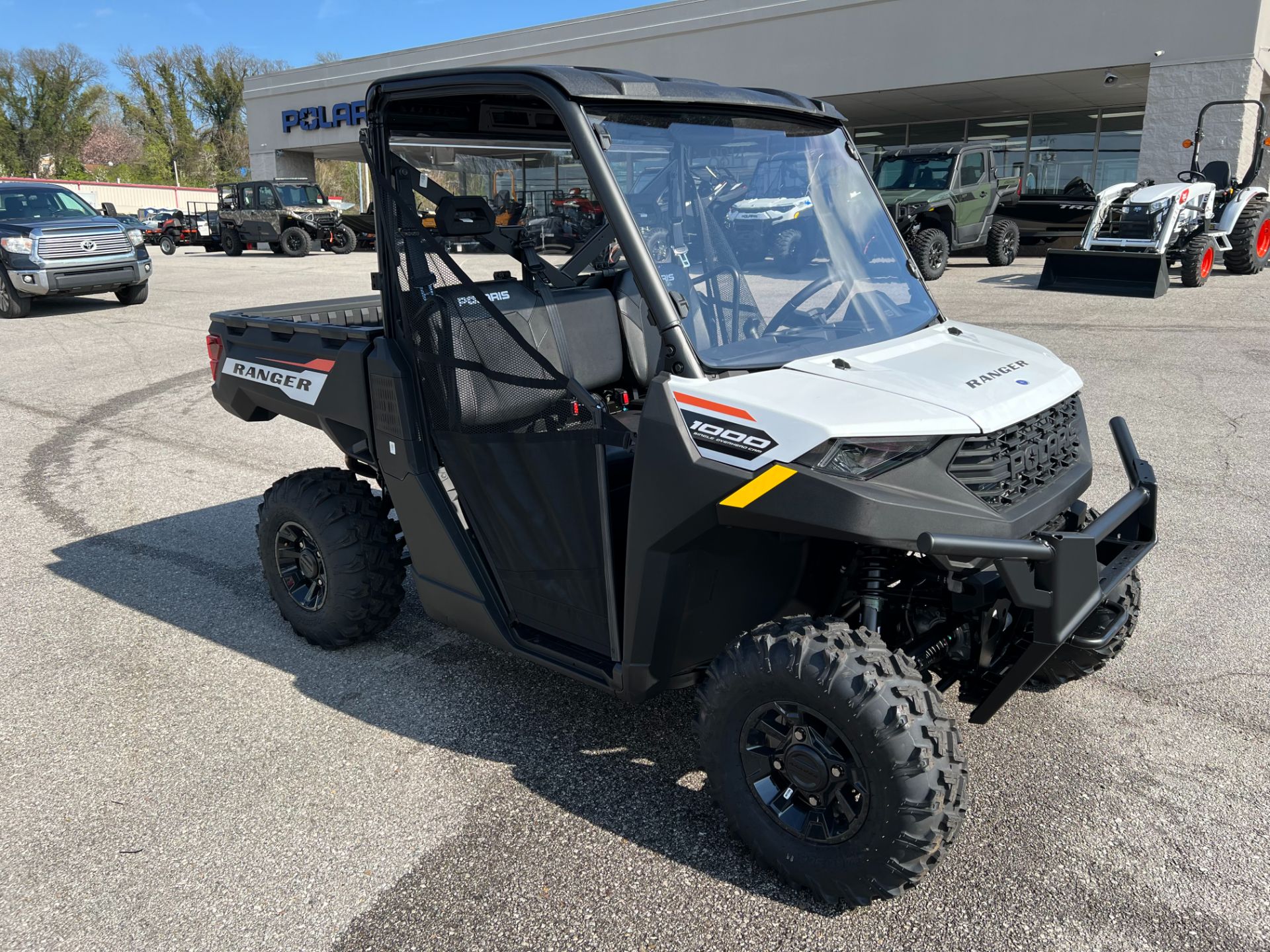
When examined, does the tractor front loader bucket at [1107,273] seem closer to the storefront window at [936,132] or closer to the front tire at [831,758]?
the front tire at [831,758]

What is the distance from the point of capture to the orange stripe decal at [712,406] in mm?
2416

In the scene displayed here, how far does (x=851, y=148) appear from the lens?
3311mm

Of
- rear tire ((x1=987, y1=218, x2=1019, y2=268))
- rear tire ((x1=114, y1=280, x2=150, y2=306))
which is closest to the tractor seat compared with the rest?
rear tire ((x1=987, y1=218, x2=1019, y2=268))

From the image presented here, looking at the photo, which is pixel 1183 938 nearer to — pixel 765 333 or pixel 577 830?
pixel 577 830

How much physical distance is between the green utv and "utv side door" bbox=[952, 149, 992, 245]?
1 cm

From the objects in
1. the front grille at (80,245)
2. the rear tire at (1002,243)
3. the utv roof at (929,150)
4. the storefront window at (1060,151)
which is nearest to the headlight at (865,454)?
the front grille at (80,245)

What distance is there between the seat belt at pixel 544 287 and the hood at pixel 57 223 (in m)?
12.8

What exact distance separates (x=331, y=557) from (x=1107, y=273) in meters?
13.2

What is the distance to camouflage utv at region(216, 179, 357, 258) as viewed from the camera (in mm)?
26062

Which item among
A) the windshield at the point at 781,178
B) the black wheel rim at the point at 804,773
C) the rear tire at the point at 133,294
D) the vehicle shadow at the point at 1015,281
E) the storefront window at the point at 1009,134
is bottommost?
the black wheel rim at the point at 804,773

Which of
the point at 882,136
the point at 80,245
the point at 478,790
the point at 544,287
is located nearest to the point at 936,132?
the point at 882,136

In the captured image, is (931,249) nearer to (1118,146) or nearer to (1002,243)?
(1002,243)

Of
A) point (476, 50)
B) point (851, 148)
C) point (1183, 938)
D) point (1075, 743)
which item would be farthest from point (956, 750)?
point (476, 50)

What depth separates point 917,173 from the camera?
1686 cm
